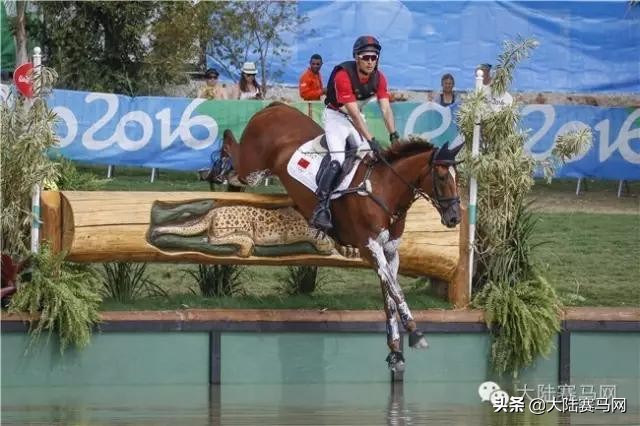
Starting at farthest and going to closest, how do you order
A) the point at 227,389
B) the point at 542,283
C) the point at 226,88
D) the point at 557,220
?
1. the point at 226,88
2. the point at 557,220
3. the point at 542,283
4. the point at 227,389

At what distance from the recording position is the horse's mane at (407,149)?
12984 millimetres

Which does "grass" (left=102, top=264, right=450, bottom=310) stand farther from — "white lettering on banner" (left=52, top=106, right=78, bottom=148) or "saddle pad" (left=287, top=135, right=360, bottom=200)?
"white lettering on banner" (left=52, top=106, right=78, bottom=148)

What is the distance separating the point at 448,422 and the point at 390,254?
8.18 ft

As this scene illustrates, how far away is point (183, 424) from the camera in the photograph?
10.6 meters

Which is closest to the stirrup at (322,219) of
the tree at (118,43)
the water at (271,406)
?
the water at (271,406)

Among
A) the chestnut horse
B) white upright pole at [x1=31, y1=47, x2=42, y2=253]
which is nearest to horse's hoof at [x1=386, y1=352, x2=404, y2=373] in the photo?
the chestnut horse

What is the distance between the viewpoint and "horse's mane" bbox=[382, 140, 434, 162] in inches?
511

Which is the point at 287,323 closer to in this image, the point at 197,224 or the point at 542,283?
the point at 197,224

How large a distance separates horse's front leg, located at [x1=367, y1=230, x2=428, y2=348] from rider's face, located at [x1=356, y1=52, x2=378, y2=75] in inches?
60.4

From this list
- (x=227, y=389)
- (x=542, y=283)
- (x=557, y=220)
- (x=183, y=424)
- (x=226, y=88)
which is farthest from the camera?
(x=226, y=88)

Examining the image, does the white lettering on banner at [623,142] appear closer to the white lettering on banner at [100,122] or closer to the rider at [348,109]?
the white lettering on banner at [100,122]

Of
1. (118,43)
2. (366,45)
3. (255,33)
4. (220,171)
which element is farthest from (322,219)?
(255,33)

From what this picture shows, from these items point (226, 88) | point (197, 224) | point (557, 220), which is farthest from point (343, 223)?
point (226, 88)

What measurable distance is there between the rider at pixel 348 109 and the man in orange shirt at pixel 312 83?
7120 mm
